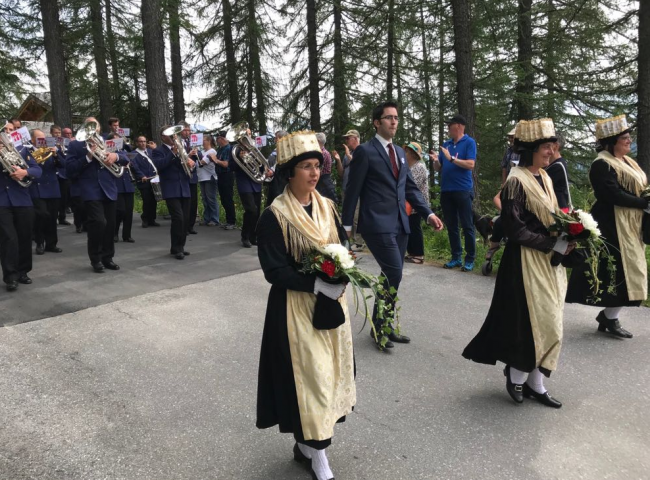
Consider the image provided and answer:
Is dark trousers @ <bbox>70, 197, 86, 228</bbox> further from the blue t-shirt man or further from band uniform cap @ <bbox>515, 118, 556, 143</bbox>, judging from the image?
band uniform cap @ <bbox>515, 118, 556, 143</bbox>

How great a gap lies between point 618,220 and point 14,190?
737cm

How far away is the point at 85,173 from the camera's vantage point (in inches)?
296

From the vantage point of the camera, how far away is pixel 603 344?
487 cm

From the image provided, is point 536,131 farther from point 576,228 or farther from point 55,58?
point 55,58

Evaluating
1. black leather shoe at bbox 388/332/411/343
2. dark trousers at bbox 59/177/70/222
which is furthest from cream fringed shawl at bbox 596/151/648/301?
dark trousers at bbox 59/177/70/222

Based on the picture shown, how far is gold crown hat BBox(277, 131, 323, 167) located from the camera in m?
2.75

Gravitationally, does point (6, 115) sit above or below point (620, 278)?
above

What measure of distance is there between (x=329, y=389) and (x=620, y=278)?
3708mm

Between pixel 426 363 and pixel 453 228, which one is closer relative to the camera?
pixel 426 363

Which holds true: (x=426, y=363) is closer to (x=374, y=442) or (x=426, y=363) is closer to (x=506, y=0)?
(x=374, y=442)

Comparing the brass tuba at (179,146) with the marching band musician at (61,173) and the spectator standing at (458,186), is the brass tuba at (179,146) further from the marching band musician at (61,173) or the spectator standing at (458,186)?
the spectator standing at (458,186)

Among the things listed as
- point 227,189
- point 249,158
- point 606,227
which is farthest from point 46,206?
point 606,227

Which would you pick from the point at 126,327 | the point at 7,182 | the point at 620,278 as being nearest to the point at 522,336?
the point at 620,278

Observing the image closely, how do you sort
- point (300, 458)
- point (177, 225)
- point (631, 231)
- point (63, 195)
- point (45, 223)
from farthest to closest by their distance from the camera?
point (63, 195) < point (45, 223) < point (177, 225) < point (631, 231) < point (300, 458)
